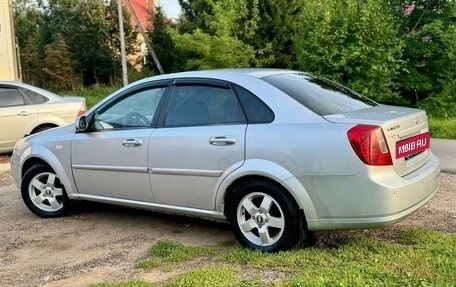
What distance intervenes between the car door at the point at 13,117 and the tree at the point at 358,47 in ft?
20.1

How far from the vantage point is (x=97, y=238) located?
523 centimetres

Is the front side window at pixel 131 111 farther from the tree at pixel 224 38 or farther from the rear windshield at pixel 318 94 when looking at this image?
the tree at pixel 224 38

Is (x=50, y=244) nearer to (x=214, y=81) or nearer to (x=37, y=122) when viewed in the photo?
(x=214, y=81)

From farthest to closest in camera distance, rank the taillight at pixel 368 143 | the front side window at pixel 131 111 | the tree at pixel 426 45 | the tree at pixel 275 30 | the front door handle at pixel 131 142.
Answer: the tree at pixel 275 30 → the tree at pixel 426 45 → the front side window at pixel 131 111 → the front door handle at pixel 131 142 → the taillight at pixel 368 143

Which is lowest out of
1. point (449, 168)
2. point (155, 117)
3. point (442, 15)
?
point (449, 168)

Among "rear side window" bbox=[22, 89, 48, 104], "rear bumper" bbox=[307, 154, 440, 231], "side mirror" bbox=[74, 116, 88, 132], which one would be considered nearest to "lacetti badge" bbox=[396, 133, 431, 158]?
"rear bumper" bbox=[307, 154, 440, 231]

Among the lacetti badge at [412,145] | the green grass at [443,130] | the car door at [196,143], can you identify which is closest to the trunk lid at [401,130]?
the lacetti badge at [412,145]

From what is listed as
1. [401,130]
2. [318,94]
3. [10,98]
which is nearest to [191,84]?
[318,94]

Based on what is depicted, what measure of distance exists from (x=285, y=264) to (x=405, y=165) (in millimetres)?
1243

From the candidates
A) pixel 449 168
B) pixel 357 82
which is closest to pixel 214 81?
pixel 449 168

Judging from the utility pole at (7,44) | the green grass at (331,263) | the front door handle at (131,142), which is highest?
the utility pole at (7,44)

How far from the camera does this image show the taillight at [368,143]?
402 cm

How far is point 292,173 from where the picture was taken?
4.23 metres

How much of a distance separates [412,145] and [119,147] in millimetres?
2664
